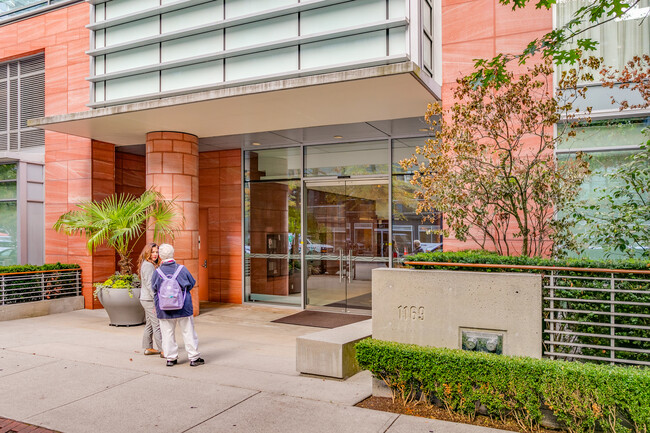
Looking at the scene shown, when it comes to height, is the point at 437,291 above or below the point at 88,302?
above

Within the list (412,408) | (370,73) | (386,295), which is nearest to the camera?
(412,408)

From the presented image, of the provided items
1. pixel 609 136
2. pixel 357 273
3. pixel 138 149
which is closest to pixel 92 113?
pixel 138 149

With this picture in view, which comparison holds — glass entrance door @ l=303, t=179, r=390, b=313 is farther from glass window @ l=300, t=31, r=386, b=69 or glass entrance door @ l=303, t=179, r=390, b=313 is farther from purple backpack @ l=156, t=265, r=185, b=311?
purple backpack @ l=156, t=265, r=185, b=311

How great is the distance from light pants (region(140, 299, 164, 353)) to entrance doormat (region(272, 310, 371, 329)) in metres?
3.75

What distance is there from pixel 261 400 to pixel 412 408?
5.72ft

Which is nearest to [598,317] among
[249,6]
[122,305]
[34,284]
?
[249,6]

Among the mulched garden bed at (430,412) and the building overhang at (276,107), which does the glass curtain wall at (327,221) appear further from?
the mulched garden bed at (430,412)

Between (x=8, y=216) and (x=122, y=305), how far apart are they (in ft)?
22.9

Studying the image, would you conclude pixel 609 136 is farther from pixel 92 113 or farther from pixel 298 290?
pixel 92 113

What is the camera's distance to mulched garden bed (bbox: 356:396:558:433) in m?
4.94

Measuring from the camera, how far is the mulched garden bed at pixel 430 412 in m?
4.94

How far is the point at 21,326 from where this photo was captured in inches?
414

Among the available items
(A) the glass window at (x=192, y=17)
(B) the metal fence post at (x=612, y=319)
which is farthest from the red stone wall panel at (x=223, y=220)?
(B) the metal fence post at (x=612, y=319)

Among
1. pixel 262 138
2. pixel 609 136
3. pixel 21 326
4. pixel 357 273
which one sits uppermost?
pixel 262 138
